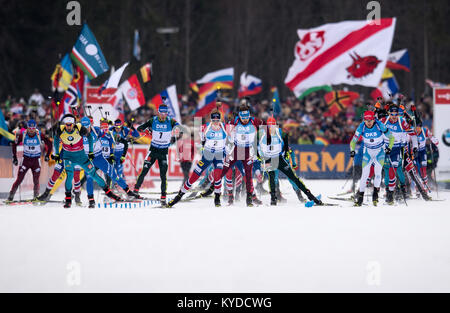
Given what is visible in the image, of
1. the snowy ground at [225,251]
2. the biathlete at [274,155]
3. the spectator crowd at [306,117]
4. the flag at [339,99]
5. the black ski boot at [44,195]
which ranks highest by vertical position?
the flag at [339,99]

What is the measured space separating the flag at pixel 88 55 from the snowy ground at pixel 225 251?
836 cm

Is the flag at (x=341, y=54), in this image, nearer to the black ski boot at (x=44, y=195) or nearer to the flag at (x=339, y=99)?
the flag at (x=339, y=99)

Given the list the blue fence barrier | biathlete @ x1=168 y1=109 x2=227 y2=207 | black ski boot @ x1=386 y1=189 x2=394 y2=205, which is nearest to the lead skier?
black ski boot @ x1=386 y1=189 x2=394 y2=205

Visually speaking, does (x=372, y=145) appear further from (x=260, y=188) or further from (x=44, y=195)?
(x=44, y=195)

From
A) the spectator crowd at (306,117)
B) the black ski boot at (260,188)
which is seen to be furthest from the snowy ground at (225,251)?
the spectator crowd at (306,117)

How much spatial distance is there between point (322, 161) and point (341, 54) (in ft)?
14.3

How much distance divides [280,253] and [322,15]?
42.6 m

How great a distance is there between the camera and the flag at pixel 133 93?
21.8m

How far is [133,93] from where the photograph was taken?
21891 mm

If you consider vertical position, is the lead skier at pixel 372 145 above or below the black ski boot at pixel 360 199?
above

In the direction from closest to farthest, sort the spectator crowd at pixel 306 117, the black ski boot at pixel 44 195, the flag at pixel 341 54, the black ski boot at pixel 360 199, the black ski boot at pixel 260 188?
the black ski boot at pixel 360 199, the black ski boot at pixel 44 195, the black ski boot at pixel 260 188, the flag at pixel 341 54, the spectator crowd at pixel 306 117

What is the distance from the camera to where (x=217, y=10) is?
60.4 m

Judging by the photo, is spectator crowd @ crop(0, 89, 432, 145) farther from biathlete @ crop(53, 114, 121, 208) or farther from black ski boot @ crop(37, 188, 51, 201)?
biathlete @ crop(53, 114, 121, 208)
